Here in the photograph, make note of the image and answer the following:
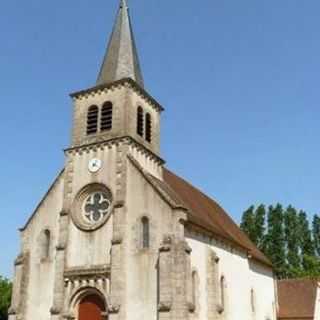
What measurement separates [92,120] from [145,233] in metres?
7.95

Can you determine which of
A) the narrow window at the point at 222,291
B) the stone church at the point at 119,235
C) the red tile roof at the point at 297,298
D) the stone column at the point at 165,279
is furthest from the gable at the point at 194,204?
the red tile roof at the point at 297,298

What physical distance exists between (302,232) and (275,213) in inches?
165

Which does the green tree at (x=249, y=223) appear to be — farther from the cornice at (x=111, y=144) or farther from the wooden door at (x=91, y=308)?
the wooden door at (x=91, y=308)

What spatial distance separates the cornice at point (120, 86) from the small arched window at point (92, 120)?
96 centimetres

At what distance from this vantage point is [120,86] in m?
29.2

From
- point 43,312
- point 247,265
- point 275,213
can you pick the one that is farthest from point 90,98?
point 275,213

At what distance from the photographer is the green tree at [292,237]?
62938 mm

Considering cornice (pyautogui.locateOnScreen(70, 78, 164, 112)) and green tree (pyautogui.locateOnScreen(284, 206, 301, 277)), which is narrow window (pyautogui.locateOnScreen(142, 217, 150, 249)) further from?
green tree (pyautogui.locateOnScreen(284, 206, 301, 277))

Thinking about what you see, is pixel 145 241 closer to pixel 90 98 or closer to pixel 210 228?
pixel 210 228

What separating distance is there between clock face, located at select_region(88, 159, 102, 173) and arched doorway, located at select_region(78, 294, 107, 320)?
6.65 m

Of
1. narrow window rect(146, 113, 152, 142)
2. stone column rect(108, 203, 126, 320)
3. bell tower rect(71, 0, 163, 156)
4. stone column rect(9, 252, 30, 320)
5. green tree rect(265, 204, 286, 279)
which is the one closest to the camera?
stone column rect(108, 203, 126, 320)

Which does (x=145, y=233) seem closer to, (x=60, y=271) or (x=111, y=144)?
(x=60, y=271)

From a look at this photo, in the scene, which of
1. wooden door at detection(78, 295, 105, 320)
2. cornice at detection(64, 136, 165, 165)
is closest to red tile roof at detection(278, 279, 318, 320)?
cornice at detection(64, 136, 165, 165)

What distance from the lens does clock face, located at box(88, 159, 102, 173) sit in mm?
28062
